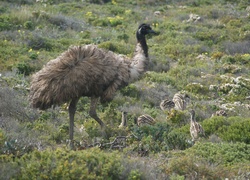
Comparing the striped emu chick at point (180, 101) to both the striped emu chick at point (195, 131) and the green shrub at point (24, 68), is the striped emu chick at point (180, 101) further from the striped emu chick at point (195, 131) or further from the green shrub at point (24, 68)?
the green shrub at point (24, 68)

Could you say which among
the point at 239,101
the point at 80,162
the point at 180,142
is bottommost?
the point at 239,101

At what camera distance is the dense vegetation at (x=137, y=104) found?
557 cm

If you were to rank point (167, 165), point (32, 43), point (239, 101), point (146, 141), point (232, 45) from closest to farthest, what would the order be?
point (167, 165) < point (146, 141) < point (239, 101) < point (32, 43) < point (232, 45)

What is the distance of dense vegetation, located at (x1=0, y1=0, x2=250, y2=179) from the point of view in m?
5.57

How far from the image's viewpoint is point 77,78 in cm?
758

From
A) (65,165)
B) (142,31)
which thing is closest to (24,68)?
(142,31)

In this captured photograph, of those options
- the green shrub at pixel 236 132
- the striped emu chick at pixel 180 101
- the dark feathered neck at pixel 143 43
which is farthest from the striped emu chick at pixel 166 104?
the green shrub at pixel 236 132

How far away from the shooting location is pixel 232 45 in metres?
18.8

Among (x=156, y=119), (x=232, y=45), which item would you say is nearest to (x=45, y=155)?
(x=156, y=119)

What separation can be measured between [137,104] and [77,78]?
363cm

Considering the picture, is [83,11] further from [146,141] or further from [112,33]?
[146,141]

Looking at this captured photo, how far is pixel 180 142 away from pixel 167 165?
1869 mm

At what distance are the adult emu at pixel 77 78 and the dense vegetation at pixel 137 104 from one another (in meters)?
0.58

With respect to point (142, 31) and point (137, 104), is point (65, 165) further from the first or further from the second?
point (137, 104)
